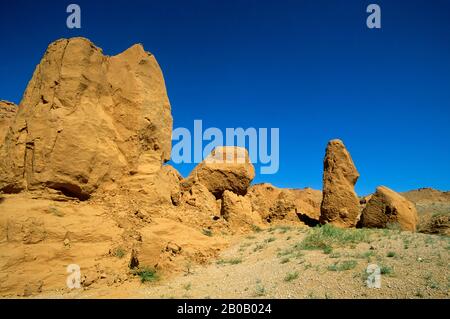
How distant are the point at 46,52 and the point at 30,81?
3.47ft

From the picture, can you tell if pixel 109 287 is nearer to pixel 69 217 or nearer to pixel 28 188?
pixel 69 217

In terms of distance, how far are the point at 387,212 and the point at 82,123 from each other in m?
14.2

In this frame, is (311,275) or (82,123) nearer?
(311,275)

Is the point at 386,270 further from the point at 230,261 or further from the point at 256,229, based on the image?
the point at 256,229

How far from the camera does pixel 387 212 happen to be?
55.1ft

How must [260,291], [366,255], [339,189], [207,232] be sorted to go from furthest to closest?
1. [339,189]
2. [207,232]
3. [366,255]
4. [260,291]

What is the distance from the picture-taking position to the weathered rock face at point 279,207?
1828 centimetres

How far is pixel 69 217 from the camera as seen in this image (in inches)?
360

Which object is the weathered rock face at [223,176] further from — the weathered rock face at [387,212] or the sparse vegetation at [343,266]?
the sparse vegetation at [343,266]

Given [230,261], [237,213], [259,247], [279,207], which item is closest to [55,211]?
[230,261]

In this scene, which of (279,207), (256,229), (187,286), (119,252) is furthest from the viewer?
(279,207)

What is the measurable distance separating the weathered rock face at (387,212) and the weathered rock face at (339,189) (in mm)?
657

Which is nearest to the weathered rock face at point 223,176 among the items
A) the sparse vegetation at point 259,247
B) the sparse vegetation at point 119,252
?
the sparse vegetation at point 259,247

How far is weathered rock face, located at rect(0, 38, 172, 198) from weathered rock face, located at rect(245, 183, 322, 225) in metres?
7.11
